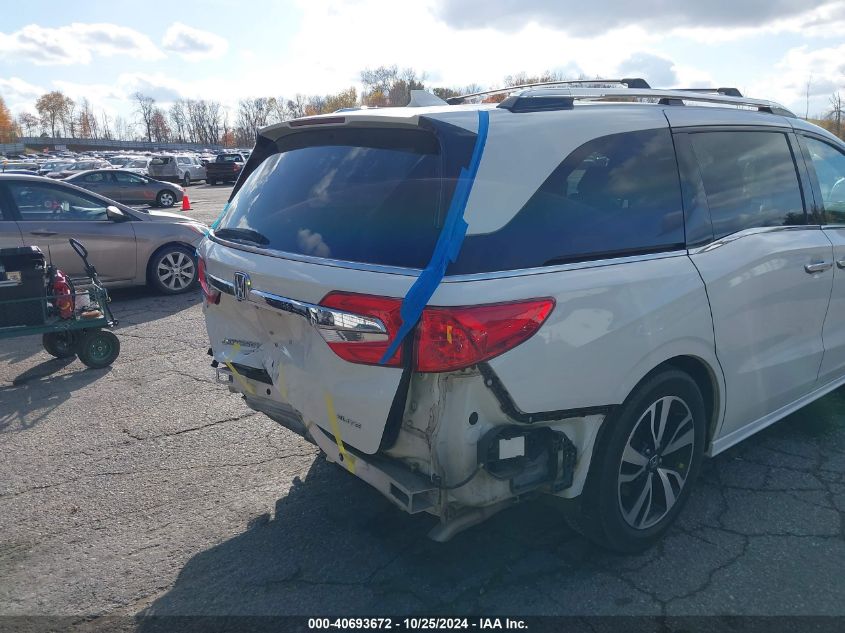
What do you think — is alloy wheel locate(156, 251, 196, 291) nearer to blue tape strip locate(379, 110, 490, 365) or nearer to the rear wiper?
the rear wiper

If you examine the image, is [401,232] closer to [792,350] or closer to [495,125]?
[495,125]

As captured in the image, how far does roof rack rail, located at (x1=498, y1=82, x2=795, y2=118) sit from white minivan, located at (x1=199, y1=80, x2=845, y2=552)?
0.02m

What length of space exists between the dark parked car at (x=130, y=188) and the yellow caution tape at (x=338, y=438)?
21545mm

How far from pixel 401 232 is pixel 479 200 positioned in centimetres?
32

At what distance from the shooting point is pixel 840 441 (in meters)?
4.25

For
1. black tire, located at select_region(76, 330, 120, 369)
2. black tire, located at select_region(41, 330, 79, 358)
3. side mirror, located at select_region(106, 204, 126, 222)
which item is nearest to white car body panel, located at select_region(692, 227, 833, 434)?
black tire, located at select_region(76, 330, 120, 369)

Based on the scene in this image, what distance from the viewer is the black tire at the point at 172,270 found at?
882cm

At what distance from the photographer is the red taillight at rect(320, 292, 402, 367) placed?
2395 mm

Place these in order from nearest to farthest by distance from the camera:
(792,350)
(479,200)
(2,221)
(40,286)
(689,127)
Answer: (479,200)
(689,127)
(792,350)
(40,286)
(2,221)

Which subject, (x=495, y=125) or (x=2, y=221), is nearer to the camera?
(x=495, y=125)

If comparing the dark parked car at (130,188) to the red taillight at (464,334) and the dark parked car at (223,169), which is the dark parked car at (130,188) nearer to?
the dark parked car at (223,169)

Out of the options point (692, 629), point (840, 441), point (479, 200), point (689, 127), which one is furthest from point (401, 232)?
point (840, 441)

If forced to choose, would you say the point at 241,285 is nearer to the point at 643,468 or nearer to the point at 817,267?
the point at 643,468

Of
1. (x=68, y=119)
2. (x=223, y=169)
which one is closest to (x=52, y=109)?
(x=68, y=119)
